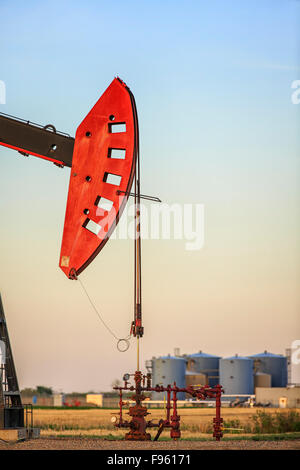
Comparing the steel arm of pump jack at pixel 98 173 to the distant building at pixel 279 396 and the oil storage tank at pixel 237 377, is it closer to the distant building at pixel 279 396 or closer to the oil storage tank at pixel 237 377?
the distant building at pixel 279 396

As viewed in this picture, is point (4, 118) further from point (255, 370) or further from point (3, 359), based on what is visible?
point (255, 370)

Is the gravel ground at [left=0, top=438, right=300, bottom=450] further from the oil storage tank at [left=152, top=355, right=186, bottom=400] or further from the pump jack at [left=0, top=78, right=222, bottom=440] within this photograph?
the oil storage tank at [left=152, top=355, right=186, bottom=400]

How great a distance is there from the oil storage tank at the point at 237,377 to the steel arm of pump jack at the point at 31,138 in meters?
39.5

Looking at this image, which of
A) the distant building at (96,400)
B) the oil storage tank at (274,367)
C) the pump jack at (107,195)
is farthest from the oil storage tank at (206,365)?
the pump jack at (107,195)

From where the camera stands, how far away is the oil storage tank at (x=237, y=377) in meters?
51.4

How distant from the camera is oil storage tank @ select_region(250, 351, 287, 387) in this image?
178ft

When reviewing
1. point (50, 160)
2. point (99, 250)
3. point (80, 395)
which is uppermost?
point (50, 160)

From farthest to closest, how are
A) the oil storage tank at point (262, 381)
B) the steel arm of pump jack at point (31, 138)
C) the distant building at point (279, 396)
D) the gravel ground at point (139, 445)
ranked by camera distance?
the oil storage tank at point (262, 381)
the distant building at point (279, 396)
the steel arm of pump jack at point (31, 138)
the gravel ground at point (139, 445)

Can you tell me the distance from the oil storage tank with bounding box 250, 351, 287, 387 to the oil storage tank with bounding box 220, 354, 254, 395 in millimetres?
2892

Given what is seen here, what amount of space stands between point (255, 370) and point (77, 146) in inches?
1710
